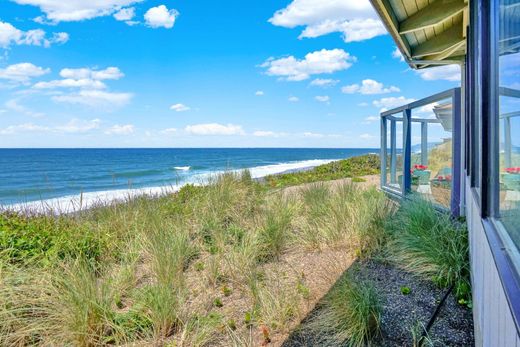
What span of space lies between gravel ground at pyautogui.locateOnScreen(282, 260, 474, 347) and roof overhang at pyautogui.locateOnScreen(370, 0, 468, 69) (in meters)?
2.45

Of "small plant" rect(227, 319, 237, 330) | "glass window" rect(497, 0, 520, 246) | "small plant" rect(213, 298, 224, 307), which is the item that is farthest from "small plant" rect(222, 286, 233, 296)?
"glass window" rect(497, 0, 520, 246)

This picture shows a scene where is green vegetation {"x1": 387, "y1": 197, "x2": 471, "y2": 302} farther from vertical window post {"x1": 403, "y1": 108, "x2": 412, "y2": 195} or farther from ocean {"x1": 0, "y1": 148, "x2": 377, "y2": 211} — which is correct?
ocean {"x1": 0, "y1": 148, "x2": 377, "y2": 211}

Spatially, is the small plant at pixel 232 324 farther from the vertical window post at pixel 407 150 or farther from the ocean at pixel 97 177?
the vertical window post at pixel 407 150

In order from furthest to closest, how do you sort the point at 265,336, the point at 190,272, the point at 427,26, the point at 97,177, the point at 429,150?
the point at 97,177, the point at 429,150, the point at 427,26, the point at 190,272, the point at 265,336

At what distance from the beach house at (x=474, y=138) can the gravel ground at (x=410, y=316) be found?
249 mm

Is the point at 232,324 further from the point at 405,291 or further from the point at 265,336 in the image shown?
the point at 405,291

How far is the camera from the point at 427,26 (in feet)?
13.4

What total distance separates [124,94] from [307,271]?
43.5 m

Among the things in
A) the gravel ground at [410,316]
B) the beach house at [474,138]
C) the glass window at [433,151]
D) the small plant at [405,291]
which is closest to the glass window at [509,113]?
the beach house at [474,138]

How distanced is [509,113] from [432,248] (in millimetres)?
2557

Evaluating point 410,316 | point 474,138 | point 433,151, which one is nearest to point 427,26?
point 474,138

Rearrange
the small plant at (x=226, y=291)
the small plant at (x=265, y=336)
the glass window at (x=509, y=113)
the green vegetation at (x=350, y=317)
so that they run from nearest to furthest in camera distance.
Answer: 1. the glass window at (x=509, y=113)
2. the green vegetation at (x=350, y=317)
3. the small plant at (x=265, y=336)
4. the small plant at (x=226, y=291)

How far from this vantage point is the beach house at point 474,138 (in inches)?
43.9

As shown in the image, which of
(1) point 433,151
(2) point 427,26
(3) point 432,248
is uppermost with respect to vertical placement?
(2) point 427,26
